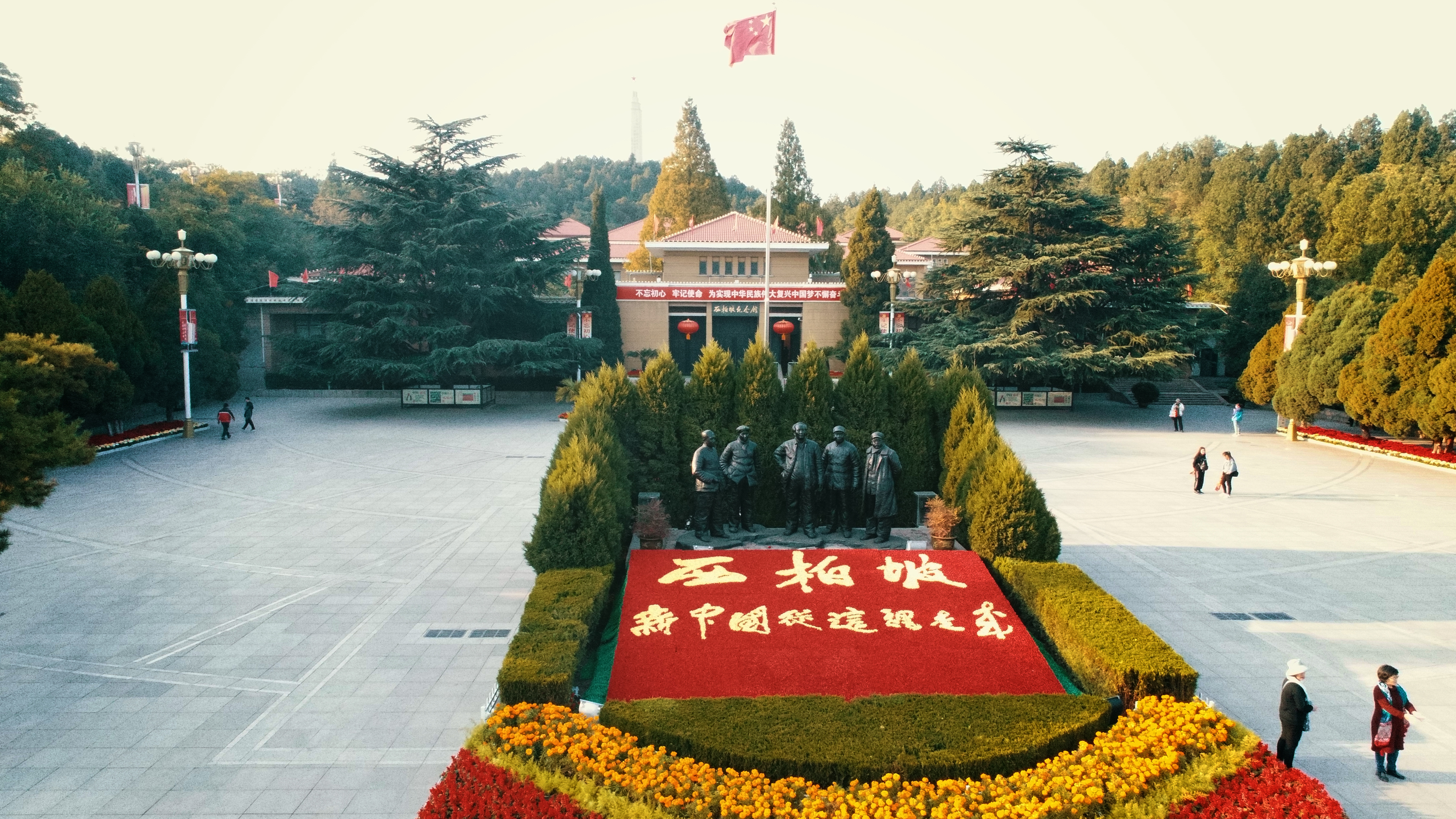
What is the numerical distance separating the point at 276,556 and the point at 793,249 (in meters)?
27.9

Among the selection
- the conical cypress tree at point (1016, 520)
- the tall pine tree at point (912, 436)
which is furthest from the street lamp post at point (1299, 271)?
the conical cypress tree at point (1016, 520)

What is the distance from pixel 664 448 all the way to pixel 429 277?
20282mm

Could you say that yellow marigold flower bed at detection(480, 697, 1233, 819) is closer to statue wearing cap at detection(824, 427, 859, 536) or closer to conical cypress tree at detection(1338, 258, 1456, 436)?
statue wearing cap at detection(824, 427, 859, 536)

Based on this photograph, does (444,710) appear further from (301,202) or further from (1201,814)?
(301,202)

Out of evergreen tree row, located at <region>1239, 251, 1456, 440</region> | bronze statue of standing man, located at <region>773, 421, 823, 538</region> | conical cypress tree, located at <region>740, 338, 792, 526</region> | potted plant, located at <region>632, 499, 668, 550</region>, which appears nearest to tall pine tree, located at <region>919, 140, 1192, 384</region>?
evergreen tree row, located at <region>1239, 251, 1456, 440</region>

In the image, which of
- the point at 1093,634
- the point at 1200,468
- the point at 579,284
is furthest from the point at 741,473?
the point at 579,284

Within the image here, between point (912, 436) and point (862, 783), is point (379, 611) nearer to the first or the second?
point (862, 783)

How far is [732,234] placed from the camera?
36906 millimetres

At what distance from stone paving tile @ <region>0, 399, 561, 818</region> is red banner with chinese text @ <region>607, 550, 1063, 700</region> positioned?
1541mm

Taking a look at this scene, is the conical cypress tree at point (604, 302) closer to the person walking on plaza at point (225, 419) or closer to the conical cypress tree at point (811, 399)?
the person walking on plaza at point (225, 419)

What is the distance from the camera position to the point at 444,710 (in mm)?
6625

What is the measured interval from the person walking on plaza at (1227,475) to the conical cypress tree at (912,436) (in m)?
7.31

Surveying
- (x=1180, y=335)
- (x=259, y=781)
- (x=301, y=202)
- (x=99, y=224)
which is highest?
(x=301, y=202)

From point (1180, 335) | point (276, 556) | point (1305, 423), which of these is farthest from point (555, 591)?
point (1180, 335)
